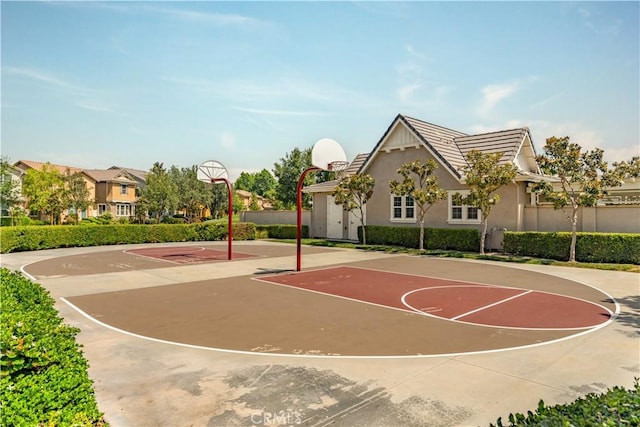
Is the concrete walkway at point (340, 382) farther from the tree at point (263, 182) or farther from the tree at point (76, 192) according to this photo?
the tree at point (263, 182)

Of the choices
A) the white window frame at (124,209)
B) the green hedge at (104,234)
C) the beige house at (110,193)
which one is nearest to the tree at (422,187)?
the green hedge at (104,234)

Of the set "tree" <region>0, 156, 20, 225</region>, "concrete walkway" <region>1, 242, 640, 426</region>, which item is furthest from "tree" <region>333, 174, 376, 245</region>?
"tree" <region>0, 156, 20, 225</region>

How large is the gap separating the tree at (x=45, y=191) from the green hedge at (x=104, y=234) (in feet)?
60.8

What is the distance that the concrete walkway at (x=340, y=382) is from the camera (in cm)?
465

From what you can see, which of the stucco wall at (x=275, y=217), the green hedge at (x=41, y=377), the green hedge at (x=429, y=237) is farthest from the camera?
the stucco wall at (x=275, y=217)

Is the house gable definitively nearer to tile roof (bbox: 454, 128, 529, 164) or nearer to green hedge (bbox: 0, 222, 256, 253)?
tile roof (bbox: 454, 128, 529, 164)

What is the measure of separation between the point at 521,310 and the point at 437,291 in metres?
2.72

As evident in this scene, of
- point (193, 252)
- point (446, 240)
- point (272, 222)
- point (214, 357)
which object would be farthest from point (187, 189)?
point (214, 357)

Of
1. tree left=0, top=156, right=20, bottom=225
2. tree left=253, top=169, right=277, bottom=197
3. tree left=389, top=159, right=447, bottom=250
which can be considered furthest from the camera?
tree left=253, top=169, right=277, bottom=197

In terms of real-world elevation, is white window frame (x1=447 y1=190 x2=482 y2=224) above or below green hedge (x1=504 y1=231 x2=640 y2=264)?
above

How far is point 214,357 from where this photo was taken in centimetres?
654

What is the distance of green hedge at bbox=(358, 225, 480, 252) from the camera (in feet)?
72.8

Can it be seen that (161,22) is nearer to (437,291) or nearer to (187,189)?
(437,291)

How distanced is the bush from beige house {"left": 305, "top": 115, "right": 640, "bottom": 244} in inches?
785
